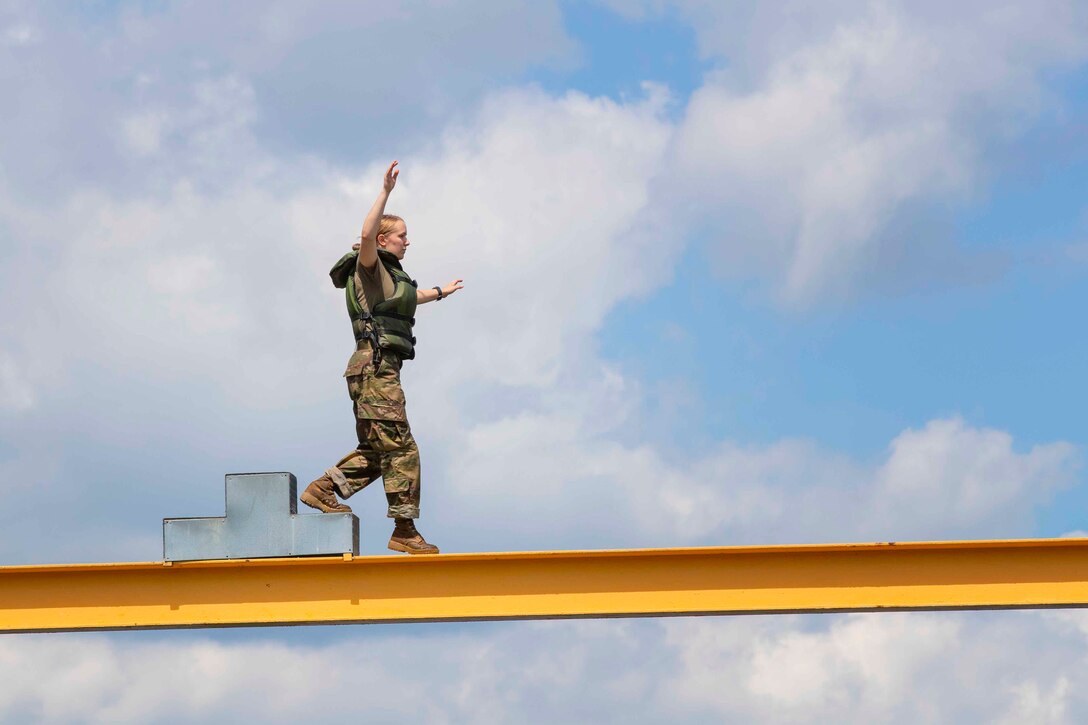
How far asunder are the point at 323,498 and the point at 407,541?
596 mm

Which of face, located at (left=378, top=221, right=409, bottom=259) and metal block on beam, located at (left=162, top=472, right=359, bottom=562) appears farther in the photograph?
face, located at (left=378, top=221, right=409, bottom=259)

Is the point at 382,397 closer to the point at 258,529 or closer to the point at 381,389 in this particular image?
the point at 381,389

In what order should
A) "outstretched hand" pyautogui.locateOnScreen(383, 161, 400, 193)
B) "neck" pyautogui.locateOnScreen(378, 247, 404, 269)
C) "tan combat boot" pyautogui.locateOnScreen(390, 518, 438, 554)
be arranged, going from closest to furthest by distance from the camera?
1. "outstretched hand" pyautogui.locateOnScreen(383, 161, 400, 193)
2. "tan combat boot" pyautogui.locateOnScreen(390, 518, 438, 554)
3. "neck" pyautogui.locateOnScreen(378, 247, 404, 269)

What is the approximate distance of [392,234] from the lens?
913 cm

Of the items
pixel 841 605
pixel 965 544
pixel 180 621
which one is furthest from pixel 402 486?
pixel 965 544

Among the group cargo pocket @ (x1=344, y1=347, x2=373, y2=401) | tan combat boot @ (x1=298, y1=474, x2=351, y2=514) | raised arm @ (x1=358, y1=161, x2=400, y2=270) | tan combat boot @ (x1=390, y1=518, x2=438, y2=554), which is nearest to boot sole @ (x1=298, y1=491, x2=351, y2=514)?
tan combat boot @ (x1=298, y1=474, x2=351, y2=514)

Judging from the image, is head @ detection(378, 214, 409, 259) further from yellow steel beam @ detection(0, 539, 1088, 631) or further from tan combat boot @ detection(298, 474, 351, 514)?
yellow steel beam @ detection(0, 539, 1088, 631)

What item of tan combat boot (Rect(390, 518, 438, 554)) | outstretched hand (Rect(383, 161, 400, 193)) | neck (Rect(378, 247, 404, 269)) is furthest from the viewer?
neck (Rect(378, 247, 404, 269))

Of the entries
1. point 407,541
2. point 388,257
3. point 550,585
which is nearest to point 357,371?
point 388,257

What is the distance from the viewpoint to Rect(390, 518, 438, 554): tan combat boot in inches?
346

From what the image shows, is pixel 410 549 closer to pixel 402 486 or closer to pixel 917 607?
pixel 402 486

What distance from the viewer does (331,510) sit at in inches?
348

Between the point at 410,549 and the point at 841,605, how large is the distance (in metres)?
2.66

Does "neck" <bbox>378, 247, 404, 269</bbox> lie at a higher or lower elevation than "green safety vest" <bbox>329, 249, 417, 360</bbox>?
higher
